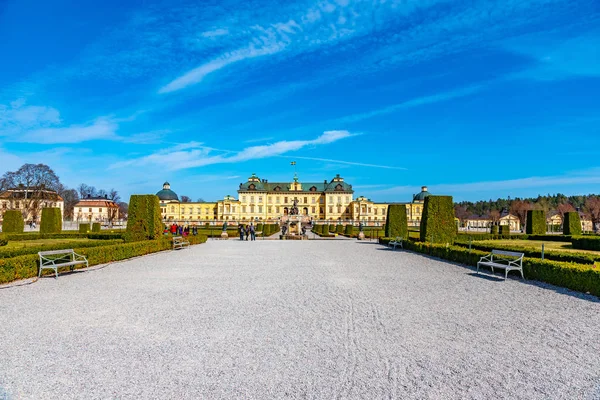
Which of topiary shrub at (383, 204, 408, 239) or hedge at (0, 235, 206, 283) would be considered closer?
hedge at (0, 235, 206, 283)

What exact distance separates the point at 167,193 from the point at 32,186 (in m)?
42.2

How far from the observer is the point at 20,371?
4.04 meters

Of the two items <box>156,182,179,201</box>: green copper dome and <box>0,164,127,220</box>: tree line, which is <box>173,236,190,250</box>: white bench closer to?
<box>0,164,127,220</box>: tree line

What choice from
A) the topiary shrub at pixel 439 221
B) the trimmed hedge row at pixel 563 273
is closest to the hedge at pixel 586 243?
the topiary shrub at pixel 439 221

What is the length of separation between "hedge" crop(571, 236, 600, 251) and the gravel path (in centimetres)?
1267

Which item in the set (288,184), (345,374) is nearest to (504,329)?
(345,374)

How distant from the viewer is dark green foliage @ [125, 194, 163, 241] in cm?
1809

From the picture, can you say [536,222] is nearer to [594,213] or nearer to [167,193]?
[594,213]

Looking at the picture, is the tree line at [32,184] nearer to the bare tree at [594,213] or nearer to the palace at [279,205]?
the palace at [279,205]

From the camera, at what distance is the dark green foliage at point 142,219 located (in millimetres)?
18094

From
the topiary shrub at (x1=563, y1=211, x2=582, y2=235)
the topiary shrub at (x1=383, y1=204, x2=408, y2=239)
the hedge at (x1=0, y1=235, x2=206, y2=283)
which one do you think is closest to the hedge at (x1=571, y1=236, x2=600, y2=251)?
the topiary shrub at (x1=383, y1=204, x2=408, y2=239)

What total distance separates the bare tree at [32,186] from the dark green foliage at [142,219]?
3258 centimetres

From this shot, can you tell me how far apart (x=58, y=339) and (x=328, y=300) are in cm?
416

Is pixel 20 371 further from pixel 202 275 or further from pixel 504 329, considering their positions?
pixel 202 275
